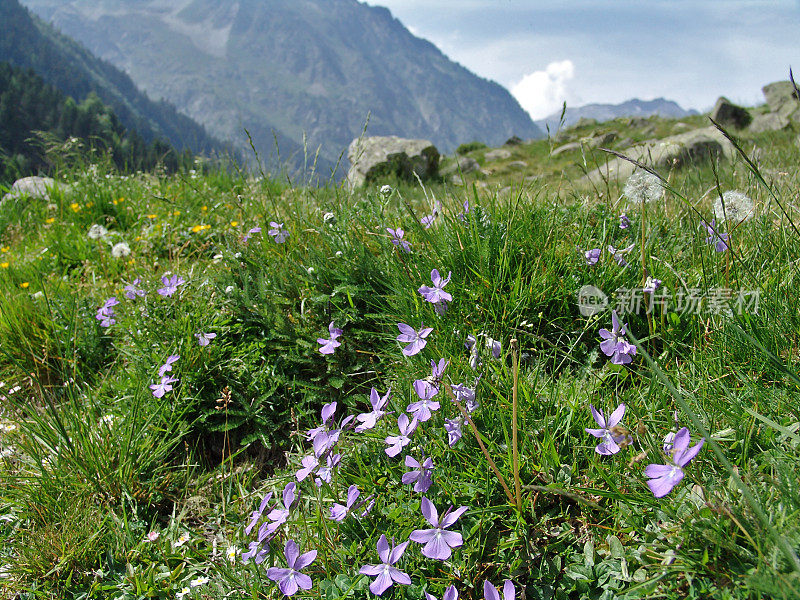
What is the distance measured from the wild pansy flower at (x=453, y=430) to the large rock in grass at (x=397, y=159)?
12875 mm

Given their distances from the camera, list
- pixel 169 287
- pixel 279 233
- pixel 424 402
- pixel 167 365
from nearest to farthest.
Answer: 1. pixel 424 402
2. pixel 167 365
3. pixel 169 287
4. pixel 279 233

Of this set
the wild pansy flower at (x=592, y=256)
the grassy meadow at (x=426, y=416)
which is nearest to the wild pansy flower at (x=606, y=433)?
the grassy meadow at (x=426, y=416)

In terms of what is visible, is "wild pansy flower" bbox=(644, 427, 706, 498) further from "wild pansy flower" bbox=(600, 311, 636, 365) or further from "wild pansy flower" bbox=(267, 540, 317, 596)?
"wild pansy flower" bbox=(267, 540, 317, 596)

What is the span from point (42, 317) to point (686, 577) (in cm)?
382

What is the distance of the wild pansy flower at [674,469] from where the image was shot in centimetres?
125

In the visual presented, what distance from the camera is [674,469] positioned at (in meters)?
1.29

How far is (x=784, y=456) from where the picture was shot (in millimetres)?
1422

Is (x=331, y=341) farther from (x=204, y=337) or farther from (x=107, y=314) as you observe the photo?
(x=107, y=314)

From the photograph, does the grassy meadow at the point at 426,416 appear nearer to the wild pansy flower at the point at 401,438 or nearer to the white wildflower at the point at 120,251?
the wild pansy flower at the point at 401,438

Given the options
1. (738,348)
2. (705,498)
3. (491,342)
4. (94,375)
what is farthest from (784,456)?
(94,375)

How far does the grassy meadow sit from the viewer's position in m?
1.47

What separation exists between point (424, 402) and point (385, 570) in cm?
55

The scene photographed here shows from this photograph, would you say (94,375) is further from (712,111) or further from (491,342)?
(712,111)

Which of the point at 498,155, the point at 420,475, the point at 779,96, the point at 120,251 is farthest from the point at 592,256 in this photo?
the point at 779,96
